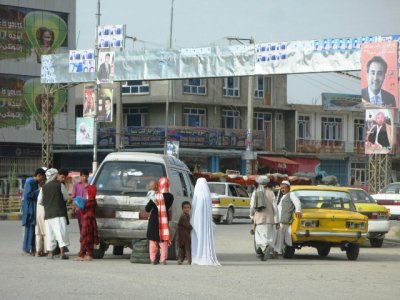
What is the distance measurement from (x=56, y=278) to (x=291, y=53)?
2375cm

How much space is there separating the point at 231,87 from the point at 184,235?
54.9 m

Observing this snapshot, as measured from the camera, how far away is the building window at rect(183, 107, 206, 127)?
239 ft

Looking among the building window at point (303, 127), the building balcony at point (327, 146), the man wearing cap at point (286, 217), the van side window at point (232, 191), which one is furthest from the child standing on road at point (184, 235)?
the building window at point (303, 127)

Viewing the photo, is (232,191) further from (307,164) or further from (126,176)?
(307,164)

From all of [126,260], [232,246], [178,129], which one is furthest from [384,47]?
[178,129]

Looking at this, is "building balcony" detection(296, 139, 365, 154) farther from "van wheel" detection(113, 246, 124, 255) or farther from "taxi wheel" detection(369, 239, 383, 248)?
"van wheel" detection(113, 246, 124, 255)

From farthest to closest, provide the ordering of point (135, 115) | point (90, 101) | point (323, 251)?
point (135, 115), point (90, 101), point (323, 251)

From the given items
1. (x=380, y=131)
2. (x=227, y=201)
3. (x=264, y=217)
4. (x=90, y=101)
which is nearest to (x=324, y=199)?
(x=264, y=217)

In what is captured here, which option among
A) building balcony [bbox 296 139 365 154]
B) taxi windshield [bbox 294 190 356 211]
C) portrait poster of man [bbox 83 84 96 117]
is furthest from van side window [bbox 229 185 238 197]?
building balcony [bbox 296 139 365 154]

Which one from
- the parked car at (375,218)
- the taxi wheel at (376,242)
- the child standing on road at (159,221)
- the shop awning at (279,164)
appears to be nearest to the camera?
the child standing on road at (159,221)

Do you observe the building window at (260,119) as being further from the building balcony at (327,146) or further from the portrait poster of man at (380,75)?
the portrait poster of man at (380,75)

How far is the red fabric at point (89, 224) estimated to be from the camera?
19156 millimetres

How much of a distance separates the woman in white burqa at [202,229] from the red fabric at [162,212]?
2.60 ft

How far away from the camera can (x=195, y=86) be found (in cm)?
7231
